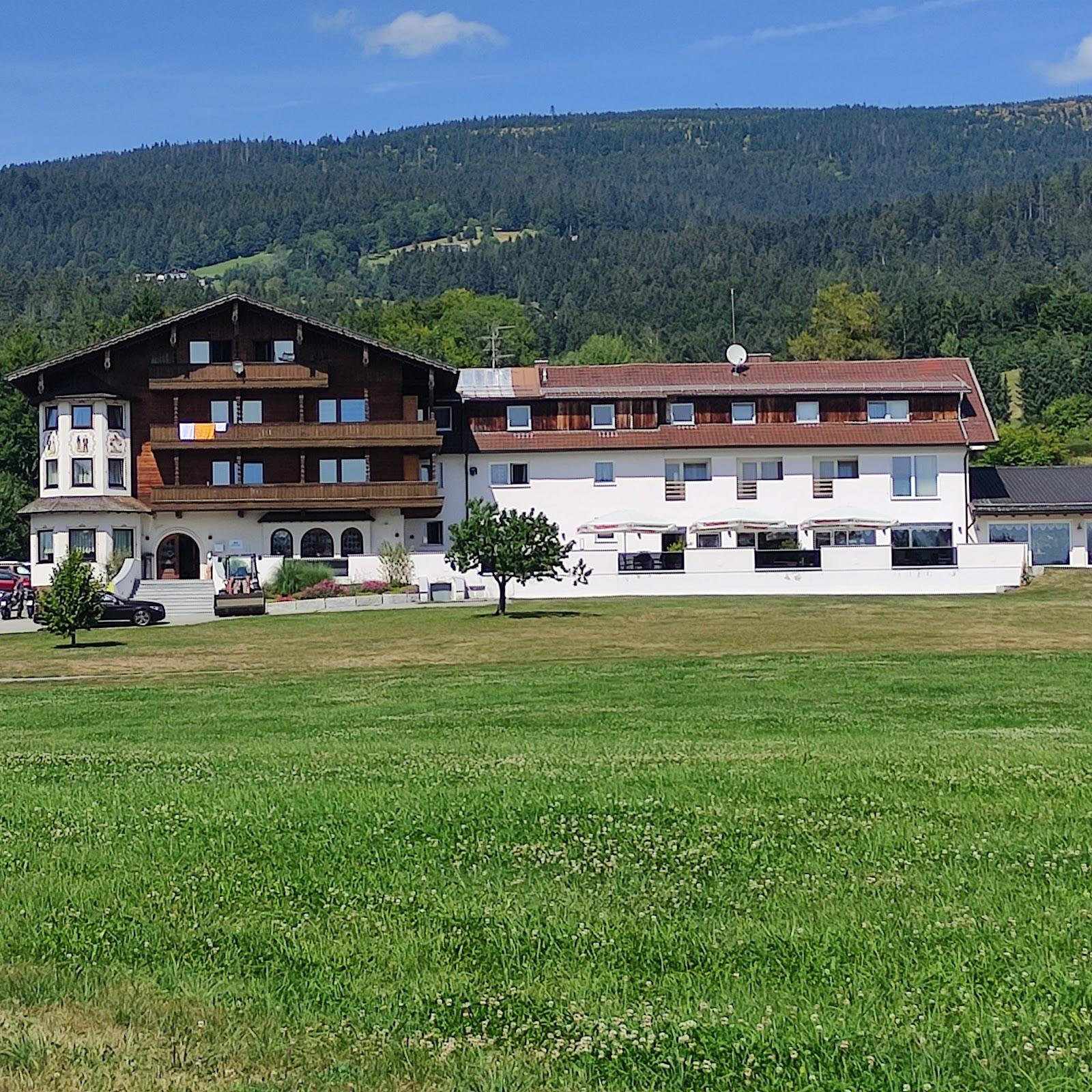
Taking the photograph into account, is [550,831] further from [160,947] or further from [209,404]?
[209,404]

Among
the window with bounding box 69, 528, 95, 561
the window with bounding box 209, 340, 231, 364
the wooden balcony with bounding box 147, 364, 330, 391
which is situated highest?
the window with bounding box 209, 340, 231, 364

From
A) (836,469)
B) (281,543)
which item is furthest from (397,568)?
(836,469)

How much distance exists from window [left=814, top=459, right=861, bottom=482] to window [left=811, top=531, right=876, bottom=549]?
9.37 ft

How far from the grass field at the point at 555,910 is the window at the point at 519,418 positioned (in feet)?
186

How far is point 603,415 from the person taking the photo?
75.0m

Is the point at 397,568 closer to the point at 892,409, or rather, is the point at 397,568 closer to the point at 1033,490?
the point at 892,409

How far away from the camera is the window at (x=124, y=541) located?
7006 cm

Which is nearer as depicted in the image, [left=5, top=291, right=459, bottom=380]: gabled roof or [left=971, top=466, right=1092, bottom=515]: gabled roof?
[left=5, top=291, right=459, bottom=380]: gabled roof

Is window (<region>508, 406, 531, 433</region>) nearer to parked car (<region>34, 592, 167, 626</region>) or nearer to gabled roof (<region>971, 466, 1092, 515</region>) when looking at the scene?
gabled roof (<region>971, 466, 1092, 515</region>)

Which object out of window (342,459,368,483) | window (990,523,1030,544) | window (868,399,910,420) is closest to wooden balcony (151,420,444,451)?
window (342,459,368,483)

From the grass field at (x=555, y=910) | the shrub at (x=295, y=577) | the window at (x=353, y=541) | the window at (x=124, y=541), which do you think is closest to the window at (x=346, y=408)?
the window at (x=353, y=541)

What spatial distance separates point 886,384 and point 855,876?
2687 inches

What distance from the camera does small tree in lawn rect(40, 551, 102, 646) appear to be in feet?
136

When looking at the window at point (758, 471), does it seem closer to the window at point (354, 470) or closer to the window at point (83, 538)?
the window at point (354, 470)
